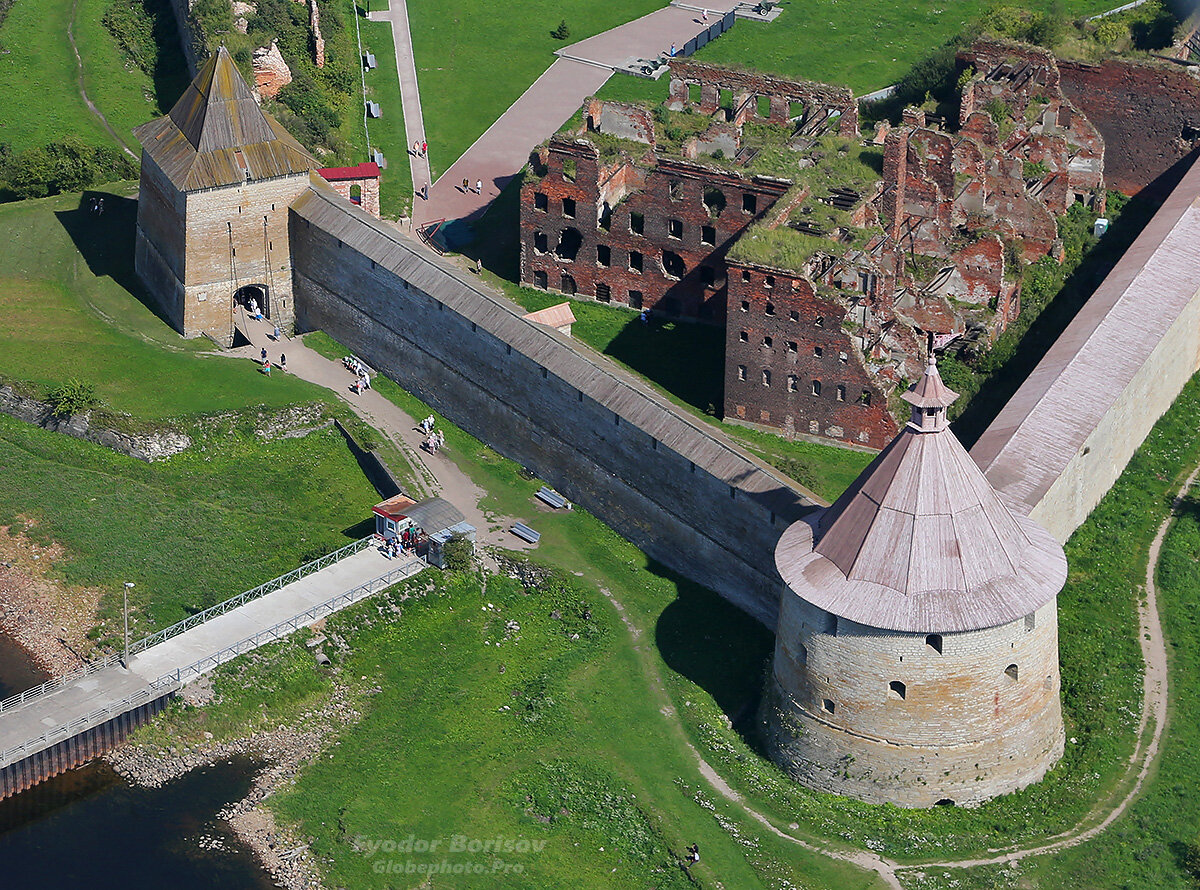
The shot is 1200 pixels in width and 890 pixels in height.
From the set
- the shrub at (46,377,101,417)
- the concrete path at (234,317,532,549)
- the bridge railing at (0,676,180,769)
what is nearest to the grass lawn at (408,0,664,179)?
the concrete path at (234,317,532,549)

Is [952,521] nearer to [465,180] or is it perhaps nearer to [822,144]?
[822,144]

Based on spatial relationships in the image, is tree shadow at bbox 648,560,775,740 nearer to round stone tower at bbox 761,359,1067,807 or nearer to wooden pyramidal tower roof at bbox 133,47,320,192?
round stone tower at bbox 761,359,1067,807

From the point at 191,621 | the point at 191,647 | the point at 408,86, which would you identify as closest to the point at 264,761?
the point at 191,647

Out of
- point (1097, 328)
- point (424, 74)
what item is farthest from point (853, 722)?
point (424, 74)

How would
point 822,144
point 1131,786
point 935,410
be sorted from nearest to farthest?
point 935,410 → point 1131,786 → point 822,144

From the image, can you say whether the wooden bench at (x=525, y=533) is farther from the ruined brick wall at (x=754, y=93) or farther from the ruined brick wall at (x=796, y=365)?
the ruined brick wall at (x=754, y=93)

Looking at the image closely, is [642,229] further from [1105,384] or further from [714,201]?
[1105,384]
